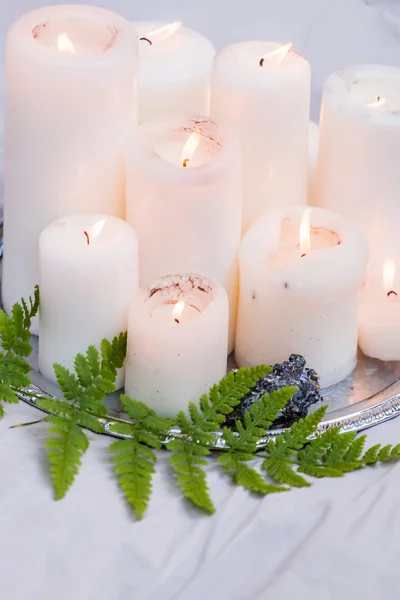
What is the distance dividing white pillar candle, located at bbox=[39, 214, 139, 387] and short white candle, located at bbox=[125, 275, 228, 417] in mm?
34

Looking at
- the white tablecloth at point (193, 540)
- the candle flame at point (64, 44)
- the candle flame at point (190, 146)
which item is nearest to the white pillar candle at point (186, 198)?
the candle flame at point (190, 146)

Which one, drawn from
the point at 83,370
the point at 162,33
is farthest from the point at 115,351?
the point at 162,33

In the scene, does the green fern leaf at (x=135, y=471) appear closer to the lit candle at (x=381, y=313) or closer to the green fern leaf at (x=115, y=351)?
the green fern leaf at (x=115, y=351)

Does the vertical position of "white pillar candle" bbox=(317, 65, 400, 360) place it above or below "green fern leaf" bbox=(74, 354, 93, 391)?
above

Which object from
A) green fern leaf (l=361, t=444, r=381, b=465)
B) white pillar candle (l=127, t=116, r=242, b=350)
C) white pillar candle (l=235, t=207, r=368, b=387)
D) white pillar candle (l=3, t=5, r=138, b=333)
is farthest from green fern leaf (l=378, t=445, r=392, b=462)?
white pillar candle (l=3, t=5, r=138, b=333)

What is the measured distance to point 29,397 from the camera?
0.96 meters

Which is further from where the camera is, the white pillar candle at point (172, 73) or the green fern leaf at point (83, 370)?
the white pillar candle at point (172, 73)

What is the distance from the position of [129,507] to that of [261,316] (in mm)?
227

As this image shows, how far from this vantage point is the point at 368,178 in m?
1.06

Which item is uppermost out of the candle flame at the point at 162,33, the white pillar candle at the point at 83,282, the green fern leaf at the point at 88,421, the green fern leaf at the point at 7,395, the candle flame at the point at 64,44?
the candle flame at the point at 64,44

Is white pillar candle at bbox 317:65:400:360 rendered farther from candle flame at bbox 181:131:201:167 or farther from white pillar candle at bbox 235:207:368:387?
candle flame at bbox 181:131:201:167

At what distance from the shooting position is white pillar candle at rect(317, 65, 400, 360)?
3.44 ft

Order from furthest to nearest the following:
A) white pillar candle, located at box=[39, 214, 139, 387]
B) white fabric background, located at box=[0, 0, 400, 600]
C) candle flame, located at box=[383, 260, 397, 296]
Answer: candle flame, located at box=[383, 260, 397, 296] → white pillar candle, located at box=[39, 214, 139, 387] → white fabric background, located at box=[0, 0, 400, 600]

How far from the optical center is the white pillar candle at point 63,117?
0.98 meters
